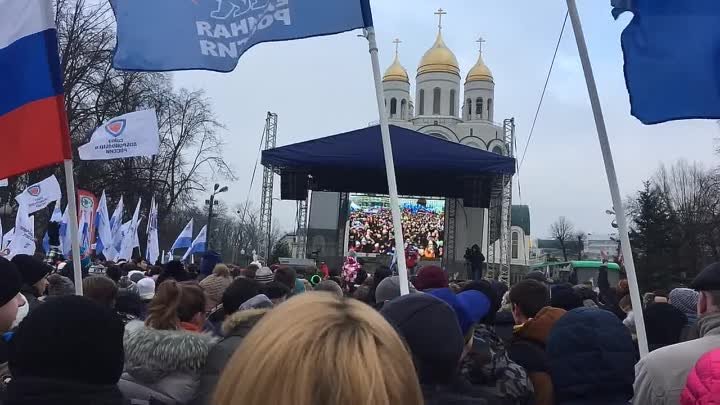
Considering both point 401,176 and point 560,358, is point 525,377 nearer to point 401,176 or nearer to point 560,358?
point 560,358

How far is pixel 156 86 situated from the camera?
3556cm

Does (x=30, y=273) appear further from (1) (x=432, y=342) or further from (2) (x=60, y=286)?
(1) (x=432, y=342)

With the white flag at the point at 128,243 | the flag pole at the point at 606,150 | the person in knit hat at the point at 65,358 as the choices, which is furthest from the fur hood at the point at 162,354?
the white flag at the point at 128,243

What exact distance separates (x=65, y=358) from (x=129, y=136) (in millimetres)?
8635

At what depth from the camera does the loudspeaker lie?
23.5m

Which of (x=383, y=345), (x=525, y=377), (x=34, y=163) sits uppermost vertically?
(x=34, y=163)

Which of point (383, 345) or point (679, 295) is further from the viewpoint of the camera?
point (679, 295)

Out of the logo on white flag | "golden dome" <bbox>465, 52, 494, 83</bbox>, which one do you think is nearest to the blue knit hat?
the logo on white flag

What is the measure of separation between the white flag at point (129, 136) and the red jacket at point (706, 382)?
350 inches

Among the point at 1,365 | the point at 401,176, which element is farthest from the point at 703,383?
the point at 401,176

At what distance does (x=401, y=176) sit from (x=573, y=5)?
19807mm

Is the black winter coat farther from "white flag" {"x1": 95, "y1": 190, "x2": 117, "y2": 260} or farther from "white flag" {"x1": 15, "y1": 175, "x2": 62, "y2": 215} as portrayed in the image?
"white flag" {"x1": 95, "y1": 190, "x2": 117, "y2": 260}

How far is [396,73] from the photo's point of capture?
61.2 meters

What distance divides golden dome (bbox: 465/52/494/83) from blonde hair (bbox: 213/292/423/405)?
60109 millimetres
